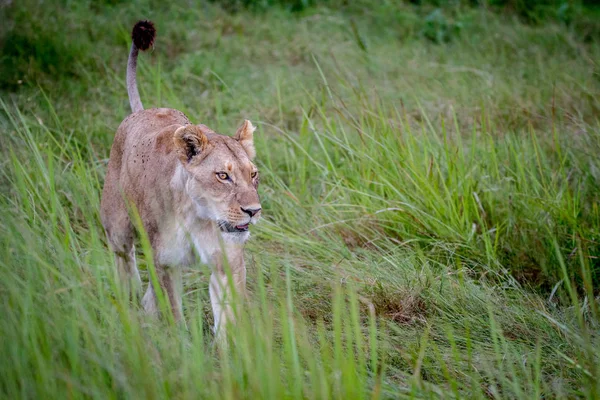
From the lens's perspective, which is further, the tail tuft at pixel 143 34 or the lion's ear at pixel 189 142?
the tail tuft at pixel 143 34

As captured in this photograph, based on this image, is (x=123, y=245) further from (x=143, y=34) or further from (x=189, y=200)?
(x=143, y=34)

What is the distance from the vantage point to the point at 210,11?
813cm

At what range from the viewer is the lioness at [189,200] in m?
3.23

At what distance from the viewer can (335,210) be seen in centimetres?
437

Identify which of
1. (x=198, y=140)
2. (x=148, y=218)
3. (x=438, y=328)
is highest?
(x=198, y=140)

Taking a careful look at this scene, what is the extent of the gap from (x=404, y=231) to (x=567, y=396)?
1587mm

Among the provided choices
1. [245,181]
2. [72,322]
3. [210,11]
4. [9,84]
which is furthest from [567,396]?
[210,11]

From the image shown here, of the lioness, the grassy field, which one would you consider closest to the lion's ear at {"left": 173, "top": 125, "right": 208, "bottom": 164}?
the lioness

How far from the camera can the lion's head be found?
3182mm

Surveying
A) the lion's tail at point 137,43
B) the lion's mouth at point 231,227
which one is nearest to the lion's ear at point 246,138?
the lion's mouth at point 231,227

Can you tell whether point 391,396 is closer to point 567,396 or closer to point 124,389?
point 567,396

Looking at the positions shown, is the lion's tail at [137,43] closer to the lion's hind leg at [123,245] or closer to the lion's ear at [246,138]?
the lion's hind leg at [123,245]

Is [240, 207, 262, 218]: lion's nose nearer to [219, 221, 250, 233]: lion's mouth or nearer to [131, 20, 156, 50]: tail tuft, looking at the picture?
[219, 221, 250, 233]: lion's mouth

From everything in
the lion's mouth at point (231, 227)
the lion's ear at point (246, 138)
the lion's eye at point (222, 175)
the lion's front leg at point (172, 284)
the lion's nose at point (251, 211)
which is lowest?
the lion's front leg at point (172, 284)
